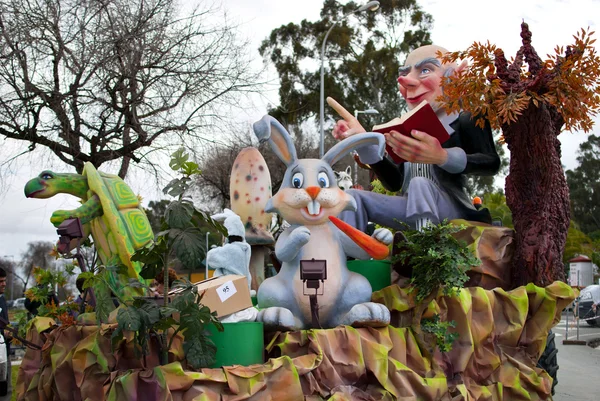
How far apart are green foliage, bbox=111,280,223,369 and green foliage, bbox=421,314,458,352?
54.5 inches

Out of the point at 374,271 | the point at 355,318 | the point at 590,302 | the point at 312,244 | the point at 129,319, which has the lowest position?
the point at 590,302

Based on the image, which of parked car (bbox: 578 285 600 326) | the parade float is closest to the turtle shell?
the parade float

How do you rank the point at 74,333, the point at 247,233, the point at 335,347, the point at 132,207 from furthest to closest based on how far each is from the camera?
1. the point at 247,233
2. the point at 132,207
3. the point at 74,333
4. the point at 335,347

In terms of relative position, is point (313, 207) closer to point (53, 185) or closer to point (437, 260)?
point (437, 260)

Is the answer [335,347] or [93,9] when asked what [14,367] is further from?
[335,347]

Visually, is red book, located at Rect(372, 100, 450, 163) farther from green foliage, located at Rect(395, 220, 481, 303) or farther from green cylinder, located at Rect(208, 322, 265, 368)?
green cylinder, located at Rect(208, 322, 265, 368)

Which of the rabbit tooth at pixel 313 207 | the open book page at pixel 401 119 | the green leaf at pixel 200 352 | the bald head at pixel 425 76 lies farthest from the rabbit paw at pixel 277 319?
the bald head at pixel 425 76

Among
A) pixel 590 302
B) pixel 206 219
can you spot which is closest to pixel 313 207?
pixel 206 219

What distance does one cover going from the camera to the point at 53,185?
5.75 metres

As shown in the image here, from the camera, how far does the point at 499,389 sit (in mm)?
4219

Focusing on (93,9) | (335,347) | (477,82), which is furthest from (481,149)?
(93,9)

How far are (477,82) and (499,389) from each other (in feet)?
6.88

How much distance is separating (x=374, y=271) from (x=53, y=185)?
3059mm

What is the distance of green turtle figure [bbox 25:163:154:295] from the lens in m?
5.47
